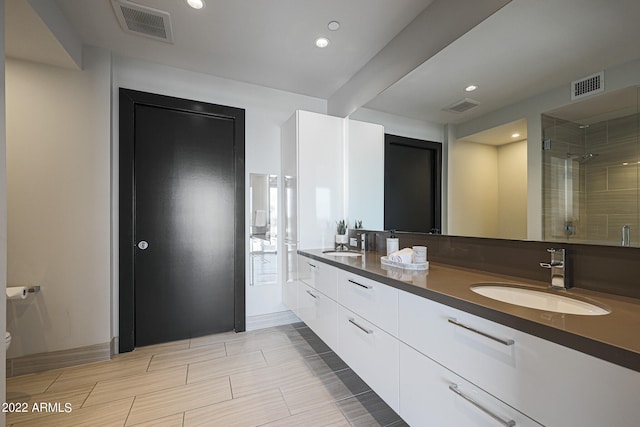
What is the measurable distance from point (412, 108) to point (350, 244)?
4.52 feet

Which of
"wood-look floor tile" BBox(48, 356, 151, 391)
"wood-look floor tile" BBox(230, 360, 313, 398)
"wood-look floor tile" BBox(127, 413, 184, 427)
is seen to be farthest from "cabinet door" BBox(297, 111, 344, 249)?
"wood-look floor tile" BBox(48, 356, 151, 391)

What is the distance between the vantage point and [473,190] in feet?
5.50

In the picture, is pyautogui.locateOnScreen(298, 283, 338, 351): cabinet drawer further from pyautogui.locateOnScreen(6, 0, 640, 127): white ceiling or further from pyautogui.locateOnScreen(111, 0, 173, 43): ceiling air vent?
pyautogui.locateOnScreen(111, 0, 173, 43): ceiling air vent

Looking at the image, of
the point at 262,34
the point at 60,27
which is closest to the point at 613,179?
the point at 262,34

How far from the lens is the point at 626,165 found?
40.6 inches

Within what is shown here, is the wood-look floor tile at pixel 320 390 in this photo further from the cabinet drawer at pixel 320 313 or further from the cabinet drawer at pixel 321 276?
the cabinet drawer at pixel 321 276

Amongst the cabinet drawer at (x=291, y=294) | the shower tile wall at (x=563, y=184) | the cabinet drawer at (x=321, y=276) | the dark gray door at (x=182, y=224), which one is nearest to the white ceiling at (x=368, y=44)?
the shower tile wall at (x=563, y=184)

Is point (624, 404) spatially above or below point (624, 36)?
below

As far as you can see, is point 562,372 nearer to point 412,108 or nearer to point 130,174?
point 412,108

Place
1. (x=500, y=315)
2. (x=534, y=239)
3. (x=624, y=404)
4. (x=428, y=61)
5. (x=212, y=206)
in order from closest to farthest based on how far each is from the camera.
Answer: (x=624, y=404)
(x=500, y=315)
(x=534, y=239)
(x=428, y=61)
(x=212, y=206)

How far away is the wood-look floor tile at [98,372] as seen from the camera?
6.40 ft

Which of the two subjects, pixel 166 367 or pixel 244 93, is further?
pixel 244 93

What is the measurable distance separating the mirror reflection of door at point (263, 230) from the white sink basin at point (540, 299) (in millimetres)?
2118

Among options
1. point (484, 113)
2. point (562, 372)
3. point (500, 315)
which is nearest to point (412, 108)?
point (484, 113)
